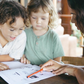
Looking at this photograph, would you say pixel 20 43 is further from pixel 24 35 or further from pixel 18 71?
pixel 18 71

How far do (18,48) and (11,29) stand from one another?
0.22 metres

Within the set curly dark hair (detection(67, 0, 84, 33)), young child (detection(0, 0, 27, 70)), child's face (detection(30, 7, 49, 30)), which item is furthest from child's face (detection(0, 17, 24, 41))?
curly dark hair (detection(67, 0, 84, 33))

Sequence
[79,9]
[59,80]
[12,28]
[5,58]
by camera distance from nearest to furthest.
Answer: [79,9]
[59,80]
[12,28]
[5,58]

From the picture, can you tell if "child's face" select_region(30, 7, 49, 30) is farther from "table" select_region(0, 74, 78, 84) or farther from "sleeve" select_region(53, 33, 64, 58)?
"table" select_region(0, 74, 78, 84)

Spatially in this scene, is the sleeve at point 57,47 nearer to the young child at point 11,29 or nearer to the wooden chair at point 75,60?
the wooden chair at point 75,60

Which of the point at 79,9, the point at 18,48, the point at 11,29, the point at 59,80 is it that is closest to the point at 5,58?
the point at 18,48

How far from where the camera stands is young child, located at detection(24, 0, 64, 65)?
117 centimetres

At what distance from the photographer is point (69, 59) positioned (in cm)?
124

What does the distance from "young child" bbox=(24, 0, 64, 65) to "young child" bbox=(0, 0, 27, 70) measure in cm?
8

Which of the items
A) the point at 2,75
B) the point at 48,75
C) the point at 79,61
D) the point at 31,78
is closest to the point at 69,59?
the point at 79,61

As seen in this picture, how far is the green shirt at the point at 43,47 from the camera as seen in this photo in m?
1.23

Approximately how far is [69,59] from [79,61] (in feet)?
0.29

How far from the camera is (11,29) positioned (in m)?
1.07

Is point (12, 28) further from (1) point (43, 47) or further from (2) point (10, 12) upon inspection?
(1) point (43, 47)
